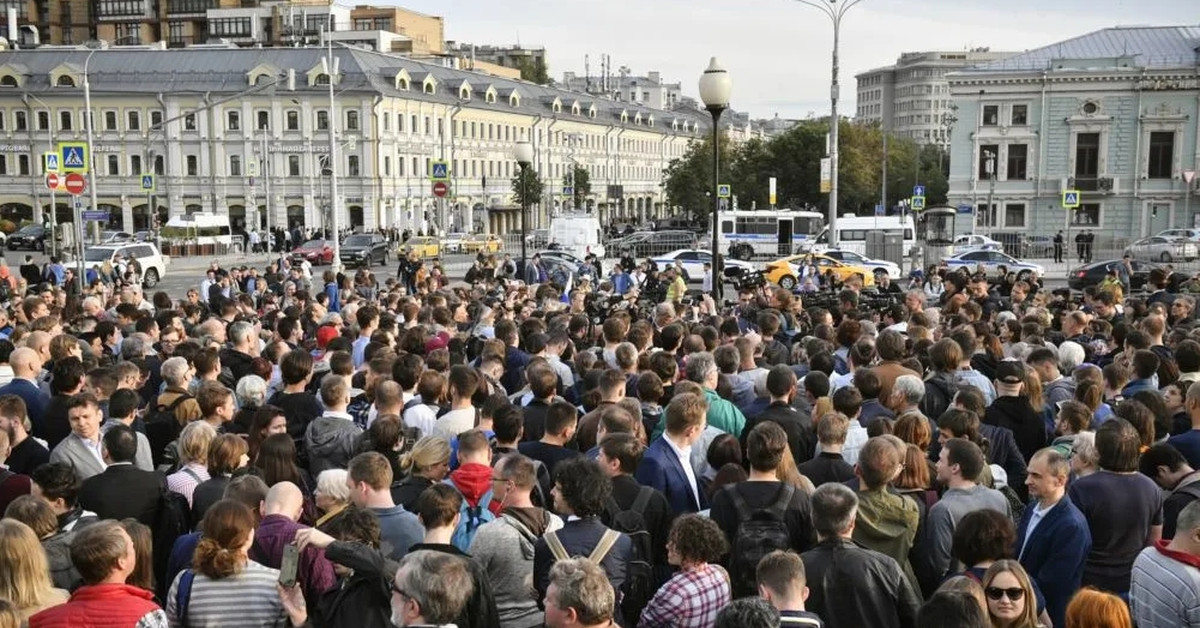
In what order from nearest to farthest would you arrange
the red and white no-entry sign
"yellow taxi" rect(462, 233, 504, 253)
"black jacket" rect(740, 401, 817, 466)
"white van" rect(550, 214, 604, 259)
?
"black jacket" rect(740, 401, 817, 466) → the red and white no-entry sign → "white van" rect(550, 214, 604, 259) → "yellow taxi" rect(462, 233, 504, 253)

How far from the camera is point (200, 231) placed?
6281 cm

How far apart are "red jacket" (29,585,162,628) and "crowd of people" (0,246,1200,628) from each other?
0.01 metres

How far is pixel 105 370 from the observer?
870 cm

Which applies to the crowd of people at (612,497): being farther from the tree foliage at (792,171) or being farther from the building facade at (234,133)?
the building facade at (234,133)

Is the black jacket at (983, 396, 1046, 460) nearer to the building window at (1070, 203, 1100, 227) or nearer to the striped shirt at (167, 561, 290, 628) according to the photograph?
the striped shirt at (167, 561, 290, 628)

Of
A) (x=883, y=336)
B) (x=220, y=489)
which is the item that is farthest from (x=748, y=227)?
(x=220, y=489)

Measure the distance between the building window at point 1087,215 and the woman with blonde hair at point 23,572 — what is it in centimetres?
6231

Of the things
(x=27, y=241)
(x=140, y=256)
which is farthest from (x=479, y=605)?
(x=27, y=241)

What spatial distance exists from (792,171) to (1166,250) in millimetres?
32935

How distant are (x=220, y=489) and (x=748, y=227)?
5188 cm

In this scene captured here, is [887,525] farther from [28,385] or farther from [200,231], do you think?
[200,231]

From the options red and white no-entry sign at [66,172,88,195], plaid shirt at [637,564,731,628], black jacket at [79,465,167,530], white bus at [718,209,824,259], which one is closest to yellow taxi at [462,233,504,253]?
white bus at [718,209,824,259]

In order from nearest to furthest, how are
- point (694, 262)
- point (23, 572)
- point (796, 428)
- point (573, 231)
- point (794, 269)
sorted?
1. point (23, 572)
2. point (796, 428)
3. point (794, 269)
4. point (694, 262)
5. point (573, 231)

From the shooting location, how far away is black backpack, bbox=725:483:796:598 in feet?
→ 18.8
